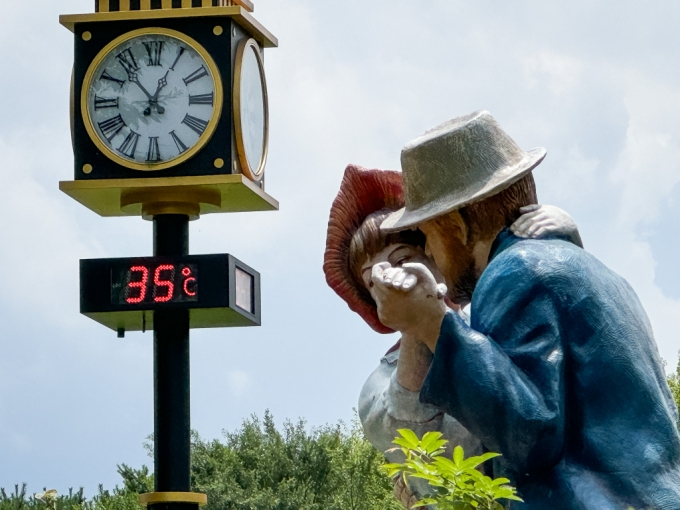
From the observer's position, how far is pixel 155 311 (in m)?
13.8

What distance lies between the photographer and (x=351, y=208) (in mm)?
5320

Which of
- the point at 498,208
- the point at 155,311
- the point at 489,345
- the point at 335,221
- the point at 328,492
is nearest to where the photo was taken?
the point at 489,345

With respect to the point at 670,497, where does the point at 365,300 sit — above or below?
above

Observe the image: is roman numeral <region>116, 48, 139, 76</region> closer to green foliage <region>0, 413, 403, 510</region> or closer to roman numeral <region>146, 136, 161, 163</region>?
roman numeral <region>146, 136, 161, 163</region>

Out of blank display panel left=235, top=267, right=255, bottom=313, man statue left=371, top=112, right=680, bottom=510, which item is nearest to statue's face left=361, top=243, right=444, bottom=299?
man statue left=371, top=112, right=680, bottom=510

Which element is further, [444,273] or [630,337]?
[444,273]

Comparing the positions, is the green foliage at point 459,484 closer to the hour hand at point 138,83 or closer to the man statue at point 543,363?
the man statue at point 543,363

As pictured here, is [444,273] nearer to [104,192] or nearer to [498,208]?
[498,208]

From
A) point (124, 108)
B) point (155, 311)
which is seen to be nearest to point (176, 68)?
point (124, 108)

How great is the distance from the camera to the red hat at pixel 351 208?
17.4ft

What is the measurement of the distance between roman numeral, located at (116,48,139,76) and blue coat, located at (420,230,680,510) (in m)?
9.64

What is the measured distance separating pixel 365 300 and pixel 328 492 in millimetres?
27107

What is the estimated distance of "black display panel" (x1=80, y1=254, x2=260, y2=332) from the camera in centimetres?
1368

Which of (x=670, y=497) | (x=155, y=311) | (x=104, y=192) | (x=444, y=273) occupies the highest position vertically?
(x=104, y=192)
